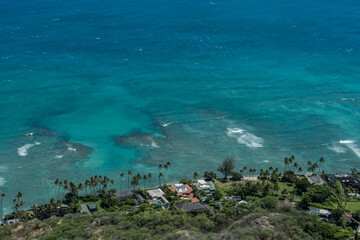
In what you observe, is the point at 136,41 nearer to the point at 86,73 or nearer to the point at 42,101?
the point at 86,73

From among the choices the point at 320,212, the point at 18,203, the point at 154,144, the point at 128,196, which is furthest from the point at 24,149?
the point at 320,212

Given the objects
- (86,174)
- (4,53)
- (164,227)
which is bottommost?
(86,174)

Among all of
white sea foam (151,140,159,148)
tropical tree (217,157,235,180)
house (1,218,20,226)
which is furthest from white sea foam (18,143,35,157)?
tropical tree (217,157,235,180)

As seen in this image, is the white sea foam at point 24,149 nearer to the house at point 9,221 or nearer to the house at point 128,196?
the house at point 9,221

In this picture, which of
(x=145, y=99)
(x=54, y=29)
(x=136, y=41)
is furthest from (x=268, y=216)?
(x=54, y=29)

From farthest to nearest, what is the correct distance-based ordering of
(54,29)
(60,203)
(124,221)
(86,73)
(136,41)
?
(54,29), (136,41), (86,73), (60,203), (124,221)

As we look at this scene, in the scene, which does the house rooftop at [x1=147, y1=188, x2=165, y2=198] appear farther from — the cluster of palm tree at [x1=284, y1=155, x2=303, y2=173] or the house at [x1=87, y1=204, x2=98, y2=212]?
the cluster of palm tree at [x1=284, y1=155, x2=303, y2=173]
